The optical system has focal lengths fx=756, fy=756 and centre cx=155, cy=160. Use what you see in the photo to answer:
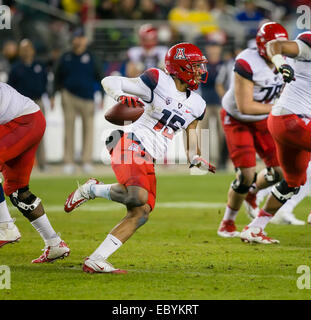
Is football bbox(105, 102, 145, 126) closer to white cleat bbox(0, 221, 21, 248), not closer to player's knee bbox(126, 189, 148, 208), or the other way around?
player's knee bbox(126, 189, 148, 208)

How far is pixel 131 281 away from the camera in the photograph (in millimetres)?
5426

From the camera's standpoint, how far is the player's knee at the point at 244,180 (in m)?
7.47

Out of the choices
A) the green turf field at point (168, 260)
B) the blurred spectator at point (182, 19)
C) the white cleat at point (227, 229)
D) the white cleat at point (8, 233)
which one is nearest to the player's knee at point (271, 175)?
the green turf field at point (168, 260)

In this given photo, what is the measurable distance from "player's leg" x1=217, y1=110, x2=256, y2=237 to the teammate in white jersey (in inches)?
80.9

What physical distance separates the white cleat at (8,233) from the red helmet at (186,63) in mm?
2001

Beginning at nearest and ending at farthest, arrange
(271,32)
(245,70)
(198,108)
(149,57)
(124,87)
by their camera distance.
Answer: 1. (124,87)
2. (198,108)
3. (271,32)
4. (245,70)
5. (149,57)

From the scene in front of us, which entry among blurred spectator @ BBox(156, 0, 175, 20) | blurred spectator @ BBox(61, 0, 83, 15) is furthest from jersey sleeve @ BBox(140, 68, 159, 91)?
blurred spectator @ BBox(61, 0, 83, 15)

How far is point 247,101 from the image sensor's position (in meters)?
7.22

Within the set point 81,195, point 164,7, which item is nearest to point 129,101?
point 81,195

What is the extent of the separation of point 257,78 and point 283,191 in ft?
3.94

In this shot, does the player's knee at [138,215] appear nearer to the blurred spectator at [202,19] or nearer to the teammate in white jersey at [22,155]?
the teammate in white jersey at [22,155]

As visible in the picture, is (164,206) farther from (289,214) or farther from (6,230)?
(6,230)

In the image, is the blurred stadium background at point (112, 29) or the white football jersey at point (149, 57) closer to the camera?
the white football jersey at point (149, 57)

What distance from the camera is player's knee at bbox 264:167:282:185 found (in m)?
7.80
